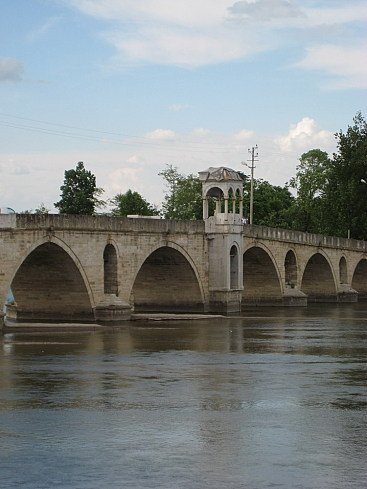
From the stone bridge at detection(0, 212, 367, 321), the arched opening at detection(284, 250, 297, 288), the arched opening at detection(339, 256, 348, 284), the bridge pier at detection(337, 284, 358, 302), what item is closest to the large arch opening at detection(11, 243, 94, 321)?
the stone bridge at detection(0, 212, 367, 321)

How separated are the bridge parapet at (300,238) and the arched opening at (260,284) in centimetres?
203

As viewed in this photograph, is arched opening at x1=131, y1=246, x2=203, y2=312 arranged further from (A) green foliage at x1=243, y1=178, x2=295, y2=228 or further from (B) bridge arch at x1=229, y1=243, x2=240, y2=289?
(A) green foliage at x1=243, y1=178, x2=295, y2=228

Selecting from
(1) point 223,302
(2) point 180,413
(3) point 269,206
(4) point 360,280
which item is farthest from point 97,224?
(3) point 269,206

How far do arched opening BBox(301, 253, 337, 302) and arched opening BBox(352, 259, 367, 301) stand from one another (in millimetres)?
8381

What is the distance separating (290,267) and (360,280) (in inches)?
662

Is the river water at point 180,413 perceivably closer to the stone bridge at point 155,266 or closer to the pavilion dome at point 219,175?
the stone bridge at point 155,266

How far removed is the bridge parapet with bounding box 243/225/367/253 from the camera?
58672 mm

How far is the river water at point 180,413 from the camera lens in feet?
55.4

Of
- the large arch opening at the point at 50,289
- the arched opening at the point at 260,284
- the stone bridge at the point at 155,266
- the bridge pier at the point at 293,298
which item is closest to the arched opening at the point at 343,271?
the stone bridge at the point at 155,266

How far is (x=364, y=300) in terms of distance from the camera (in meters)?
76.8

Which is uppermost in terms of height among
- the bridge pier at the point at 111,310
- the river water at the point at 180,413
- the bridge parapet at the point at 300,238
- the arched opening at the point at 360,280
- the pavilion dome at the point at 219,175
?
the pavilion dome at the point at 219,175

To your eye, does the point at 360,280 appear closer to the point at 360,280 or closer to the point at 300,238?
the point at 360,280

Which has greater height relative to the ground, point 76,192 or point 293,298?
point 76,192

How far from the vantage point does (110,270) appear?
4691 centimetres
